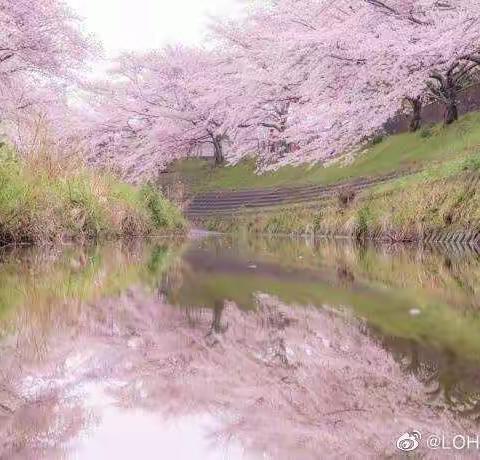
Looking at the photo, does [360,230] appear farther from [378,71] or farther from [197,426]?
[197,426]

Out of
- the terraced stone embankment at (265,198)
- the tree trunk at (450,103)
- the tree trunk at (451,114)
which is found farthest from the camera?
the terraced stone embankment at (265,198)

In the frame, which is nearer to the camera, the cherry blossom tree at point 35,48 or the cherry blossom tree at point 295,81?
the cherry blossom tree at point 295,81

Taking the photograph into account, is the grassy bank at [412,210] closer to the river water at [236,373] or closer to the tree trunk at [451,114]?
the tree trunk at [451,114]

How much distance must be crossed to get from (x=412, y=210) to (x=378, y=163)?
35.8ft

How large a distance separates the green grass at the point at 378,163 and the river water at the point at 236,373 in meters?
13.3

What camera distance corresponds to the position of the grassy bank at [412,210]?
40.7 feet

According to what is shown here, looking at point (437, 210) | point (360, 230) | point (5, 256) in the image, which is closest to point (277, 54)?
point (360, 230)

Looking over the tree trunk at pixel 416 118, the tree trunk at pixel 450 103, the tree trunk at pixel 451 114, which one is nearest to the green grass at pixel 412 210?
the tree trunk at pixel 450 103

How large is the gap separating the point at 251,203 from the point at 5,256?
21.6 m

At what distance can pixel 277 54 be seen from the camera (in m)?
18.4

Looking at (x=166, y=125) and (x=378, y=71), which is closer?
(x=378, y=71)

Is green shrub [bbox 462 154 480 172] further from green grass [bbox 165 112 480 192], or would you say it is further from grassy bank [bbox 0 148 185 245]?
grassy bank [bbox 0 148 185 245]

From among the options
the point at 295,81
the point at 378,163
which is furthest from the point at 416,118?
the point at 295,81

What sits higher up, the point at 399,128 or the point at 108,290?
the point at 399,128
